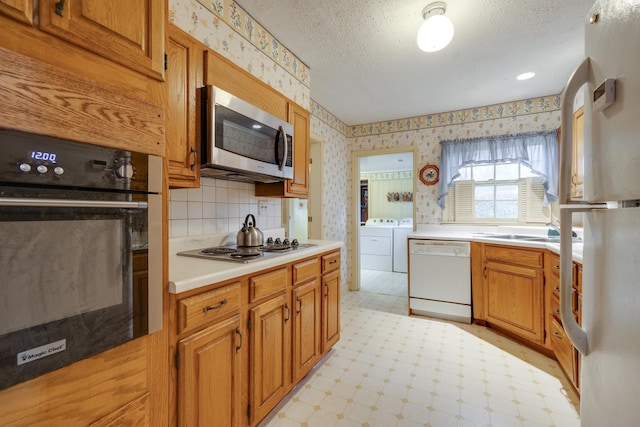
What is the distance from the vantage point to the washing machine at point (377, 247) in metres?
5.31

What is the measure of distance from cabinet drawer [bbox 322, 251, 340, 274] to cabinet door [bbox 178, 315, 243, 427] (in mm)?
842

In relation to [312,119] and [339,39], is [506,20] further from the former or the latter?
[312,119]

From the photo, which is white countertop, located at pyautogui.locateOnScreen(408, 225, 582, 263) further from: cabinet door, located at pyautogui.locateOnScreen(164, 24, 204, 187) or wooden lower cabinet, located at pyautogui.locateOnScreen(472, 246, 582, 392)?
cabinet door, located at pyautogui.locateOnScreen(164, 24, 204, 187)

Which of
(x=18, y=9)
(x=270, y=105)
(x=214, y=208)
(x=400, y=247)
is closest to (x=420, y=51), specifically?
(x=270, y=105)

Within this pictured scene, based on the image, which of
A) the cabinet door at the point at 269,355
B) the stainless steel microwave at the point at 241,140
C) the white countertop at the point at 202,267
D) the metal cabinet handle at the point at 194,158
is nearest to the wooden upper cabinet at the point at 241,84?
the stainless steel microwave at the point at 241,140

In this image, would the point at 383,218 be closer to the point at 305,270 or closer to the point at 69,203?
the point at 305,270

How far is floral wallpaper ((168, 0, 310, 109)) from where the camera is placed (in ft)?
4.99

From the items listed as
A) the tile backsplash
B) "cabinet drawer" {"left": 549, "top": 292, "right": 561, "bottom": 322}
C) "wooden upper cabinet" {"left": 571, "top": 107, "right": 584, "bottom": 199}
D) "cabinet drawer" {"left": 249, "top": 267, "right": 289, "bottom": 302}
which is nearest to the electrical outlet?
the tile backsplash

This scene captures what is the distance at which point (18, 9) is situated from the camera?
597mm

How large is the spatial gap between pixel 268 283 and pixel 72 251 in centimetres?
86

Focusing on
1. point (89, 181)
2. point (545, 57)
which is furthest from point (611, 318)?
point (545, 57)

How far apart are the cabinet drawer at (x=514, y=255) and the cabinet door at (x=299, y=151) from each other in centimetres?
184

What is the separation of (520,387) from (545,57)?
2.51 meters

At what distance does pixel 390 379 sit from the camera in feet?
6.24
